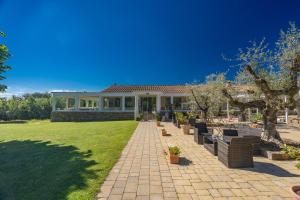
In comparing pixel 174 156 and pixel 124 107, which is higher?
pixel 124 107

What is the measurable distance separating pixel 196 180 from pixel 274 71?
6006mm

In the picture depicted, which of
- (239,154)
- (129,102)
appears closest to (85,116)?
(129,102)

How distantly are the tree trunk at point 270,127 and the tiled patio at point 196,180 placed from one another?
6.26 ft

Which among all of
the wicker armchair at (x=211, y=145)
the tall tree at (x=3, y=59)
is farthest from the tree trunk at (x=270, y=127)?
the tall tree at (x=3, y=59)

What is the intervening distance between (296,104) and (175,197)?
21.3 ft

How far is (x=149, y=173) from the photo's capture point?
5090 mm

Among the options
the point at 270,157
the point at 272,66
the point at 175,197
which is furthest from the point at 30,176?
the point at 272,66

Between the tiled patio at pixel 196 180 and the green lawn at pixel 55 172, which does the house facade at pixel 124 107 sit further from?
the tiled patio at pixel 196 180

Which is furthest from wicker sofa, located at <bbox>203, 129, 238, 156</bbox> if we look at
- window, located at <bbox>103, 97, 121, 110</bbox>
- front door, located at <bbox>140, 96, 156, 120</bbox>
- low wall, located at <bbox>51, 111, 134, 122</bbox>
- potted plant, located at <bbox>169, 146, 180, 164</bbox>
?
window, located at <bbox>103, 97, 121, 110</bbox>

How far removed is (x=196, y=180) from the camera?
4.58 metres

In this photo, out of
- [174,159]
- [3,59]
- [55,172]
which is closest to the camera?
[55,172]

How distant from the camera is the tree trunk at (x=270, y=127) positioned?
7824 millimetres

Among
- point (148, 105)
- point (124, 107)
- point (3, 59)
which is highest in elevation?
point (3, 59)

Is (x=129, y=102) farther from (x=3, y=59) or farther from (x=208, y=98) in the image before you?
(x=3, y=59)
